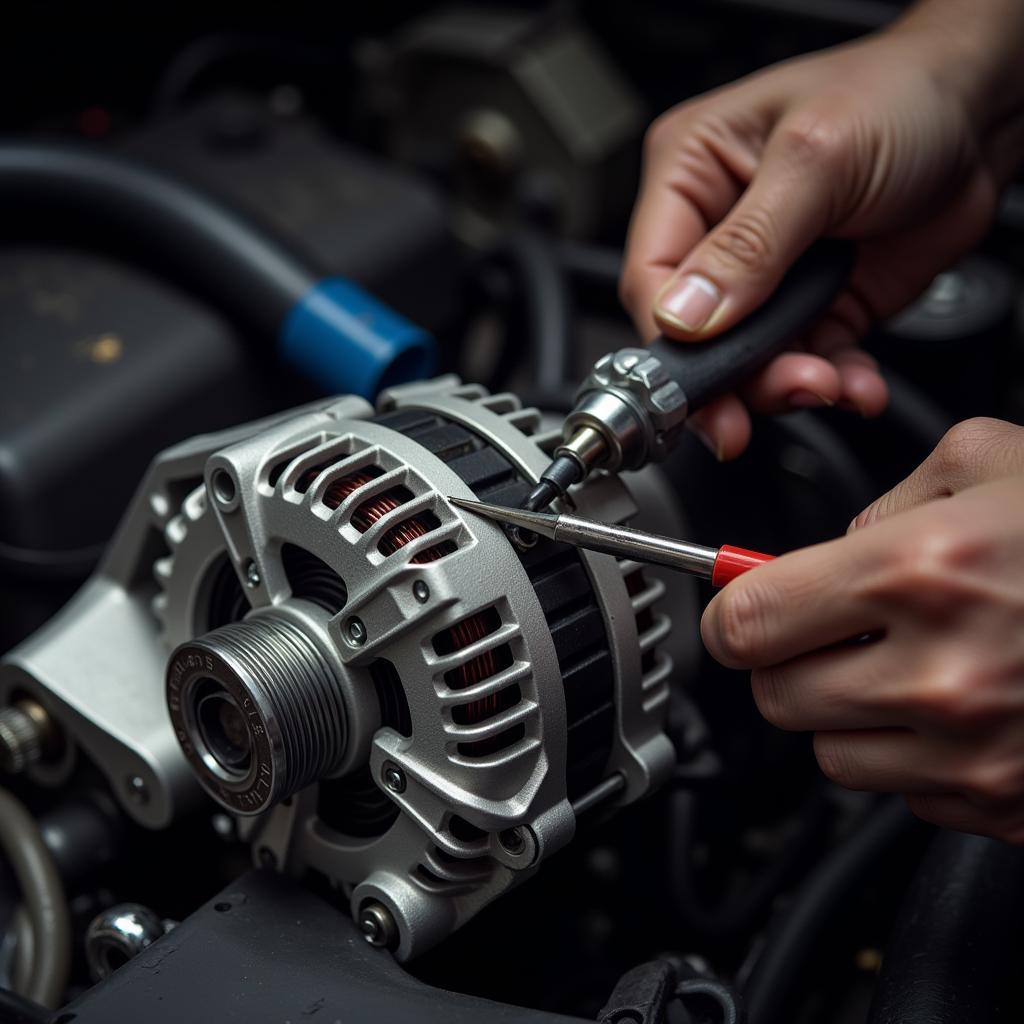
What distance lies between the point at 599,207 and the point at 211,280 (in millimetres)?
693

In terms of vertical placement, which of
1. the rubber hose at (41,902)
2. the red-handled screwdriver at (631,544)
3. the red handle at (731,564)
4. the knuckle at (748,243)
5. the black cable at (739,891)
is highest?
the knuckle at (748,243)

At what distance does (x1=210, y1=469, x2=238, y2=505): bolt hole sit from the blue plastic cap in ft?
1.16

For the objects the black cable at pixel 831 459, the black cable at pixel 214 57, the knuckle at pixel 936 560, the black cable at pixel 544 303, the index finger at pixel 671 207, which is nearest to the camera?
the knuckle at pixel 936 560

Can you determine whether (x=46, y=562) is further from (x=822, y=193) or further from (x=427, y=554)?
(x=822, y=193)

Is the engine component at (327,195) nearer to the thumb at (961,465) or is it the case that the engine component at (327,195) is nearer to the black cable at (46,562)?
the black cable at (46,562)

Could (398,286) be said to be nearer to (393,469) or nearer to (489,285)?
(489,285)

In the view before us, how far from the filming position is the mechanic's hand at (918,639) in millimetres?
557

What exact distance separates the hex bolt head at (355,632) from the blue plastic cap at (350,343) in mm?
427

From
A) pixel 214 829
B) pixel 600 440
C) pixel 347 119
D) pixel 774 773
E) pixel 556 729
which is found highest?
pixel 347 119

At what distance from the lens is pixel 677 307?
83 centimetres

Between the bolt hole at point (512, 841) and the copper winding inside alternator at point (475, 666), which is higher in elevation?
the copper winding inside alternator at point (475, 666)

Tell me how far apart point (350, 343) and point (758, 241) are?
38cm

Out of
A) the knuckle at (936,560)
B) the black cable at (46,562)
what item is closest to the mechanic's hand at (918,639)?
the knuckle at (936,560)

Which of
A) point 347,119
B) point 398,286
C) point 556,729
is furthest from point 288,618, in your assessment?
point 347,119
